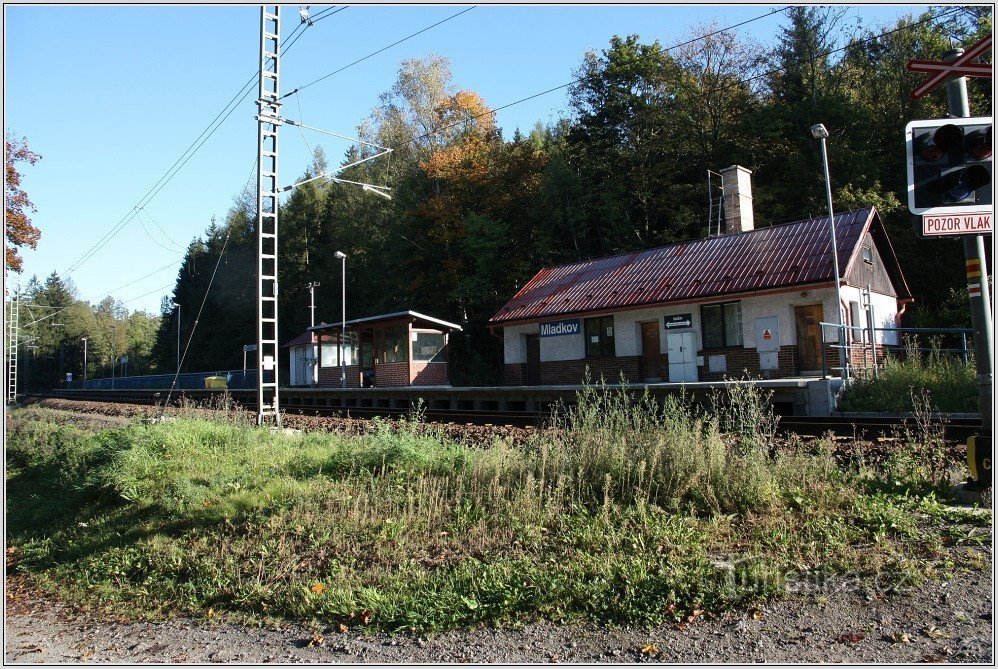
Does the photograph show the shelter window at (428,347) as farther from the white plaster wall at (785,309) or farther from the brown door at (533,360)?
the white plaster wall at (785,309)

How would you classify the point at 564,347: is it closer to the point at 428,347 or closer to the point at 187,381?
the point at 428,347

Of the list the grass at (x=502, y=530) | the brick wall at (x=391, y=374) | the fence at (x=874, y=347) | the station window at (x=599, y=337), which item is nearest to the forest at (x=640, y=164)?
the fence at (x=874, y=347)

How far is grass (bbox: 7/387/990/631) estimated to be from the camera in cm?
509

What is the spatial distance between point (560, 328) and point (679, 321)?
5.09m

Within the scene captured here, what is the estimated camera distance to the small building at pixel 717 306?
845 inches

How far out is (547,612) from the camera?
16.1 ft

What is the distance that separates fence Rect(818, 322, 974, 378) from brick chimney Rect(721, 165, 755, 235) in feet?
22.4

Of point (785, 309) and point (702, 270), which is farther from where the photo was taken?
point (702, 270)

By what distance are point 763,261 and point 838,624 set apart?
65.7 ft

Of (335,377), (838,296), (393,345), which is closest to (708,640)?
(838,296)

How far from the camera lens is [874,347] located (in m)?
18.8

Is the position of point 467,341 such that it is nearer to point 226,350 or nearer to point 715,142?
point 715,142

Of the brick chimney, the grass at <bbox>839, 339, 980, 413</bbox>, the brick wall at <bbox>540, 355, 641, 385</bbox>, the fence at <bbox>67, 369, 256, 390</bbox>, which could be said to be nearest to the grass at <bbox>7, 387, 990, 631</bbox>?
the grass at <bbox>839, 339, 980, 413</bbox>

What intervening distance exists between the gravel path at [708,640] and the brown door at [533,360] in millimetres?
24271
